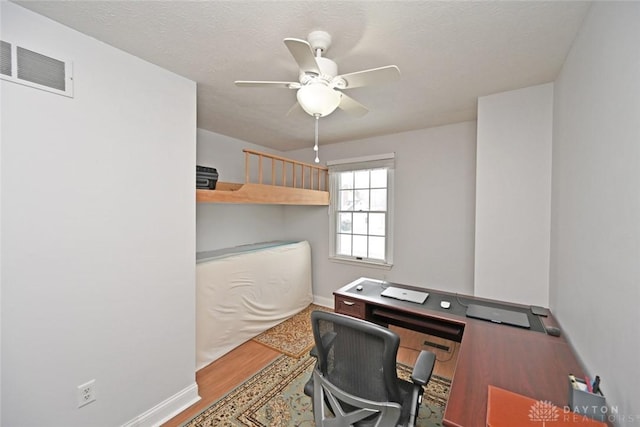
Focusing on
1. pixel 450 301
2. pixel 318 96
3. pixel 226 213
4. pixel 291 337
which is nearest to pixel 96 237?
pixel 318 96

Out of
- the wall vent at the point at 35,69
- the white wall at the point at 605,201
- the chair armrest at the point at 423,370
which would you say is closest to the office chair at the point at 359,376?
the chair armrest at the point at 423,370

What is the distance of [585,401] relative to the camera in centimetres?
86

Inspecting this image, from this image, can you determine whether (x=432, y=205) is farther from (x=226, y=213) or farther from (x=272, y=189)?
(x=226, y=213)

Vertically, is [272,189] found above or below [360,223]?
above

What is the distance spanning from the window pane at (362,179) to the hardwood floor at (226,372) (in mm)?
2266

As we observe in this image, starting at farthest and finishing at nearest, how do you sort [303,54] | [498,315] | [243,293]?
[243,293]
[498,315]
[303,54]

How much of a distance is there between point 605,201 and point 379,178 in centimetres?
240

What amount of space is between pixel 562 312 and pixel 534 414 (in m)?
0.97

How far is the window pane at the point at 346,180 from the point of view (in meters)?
3.54

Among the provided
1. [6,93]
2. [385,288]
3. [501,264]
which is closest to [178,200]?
[6,93]

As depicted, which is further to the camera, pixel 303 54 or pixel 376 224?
pixel 376 224

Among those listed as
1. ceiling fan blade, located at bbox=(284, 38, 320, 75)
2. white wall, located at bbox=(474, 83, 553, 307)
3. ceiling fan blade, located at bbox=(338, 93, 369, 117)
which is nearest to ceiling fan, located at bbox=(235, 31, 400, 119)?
ceiling fan blade, located at bbox=(284, 38, 320, 75)

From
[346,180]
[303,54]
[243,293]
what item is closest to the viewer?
[303,54]

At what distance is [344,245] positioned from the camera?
11.9 feet
